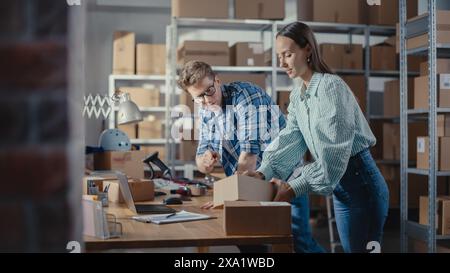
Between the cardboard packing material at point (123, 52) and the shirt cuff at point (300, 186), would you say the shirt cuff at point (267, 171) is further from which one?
the cardboard packing material at point (123, 52)

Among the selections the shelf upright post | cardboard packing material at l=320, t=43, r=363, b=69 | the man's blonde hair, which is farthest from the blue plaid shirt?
cardboard packing material at l=320, t=43, r=363, b=69

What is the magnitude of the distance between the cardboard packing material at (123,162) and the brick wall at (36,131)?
2.50m

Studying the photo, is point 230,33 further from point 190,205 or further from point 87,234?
point 87,234

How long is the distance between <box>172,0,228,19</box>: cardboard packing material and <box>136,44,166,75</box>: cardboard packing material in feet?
3.22

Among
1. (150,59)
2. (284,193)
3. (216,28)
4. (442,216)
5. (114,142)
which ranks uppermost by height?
(216,28)

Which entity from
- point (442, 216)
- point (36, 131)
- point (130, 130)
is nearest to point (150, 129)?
point (130, 130)

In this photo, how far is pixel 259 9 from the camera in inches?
172

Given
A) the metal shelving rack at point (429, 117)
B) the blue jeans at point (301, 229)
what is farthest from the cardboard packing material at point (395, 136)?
the blue jeans at point (301, 229)

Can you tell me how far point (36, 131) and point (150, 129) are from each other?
4.19m

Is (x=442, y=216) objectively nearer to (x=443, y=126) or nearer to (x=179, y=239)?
(x=443, y=126)

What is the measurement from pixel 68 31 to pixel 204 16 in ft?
10.9

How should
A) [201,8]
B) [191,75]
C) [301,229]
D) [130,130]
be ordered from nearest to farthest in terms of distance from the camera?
[301,229] → [191,75] → [201,8] → [130,130]
